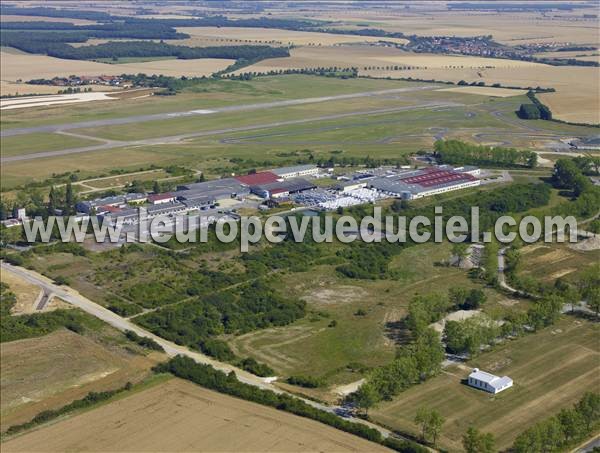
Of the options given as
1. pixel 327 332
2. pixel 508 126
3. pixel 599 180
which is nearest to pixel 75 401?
pixel 327 332

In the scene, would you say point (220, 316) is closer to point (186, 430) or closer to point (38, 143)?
point (186, 430)

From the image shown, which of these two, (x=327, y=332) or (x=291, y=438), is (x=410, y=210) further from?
(x=291, y=438)

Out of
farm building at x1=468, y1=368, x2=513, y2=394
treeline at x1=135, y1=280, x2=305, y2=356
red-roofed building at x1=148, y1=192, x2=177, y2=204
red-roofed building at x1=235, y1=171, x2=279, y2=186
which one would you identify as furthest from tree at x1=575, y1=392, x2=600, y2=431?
red-roofed building at x1=235, y1=171, x2=279, y2=186

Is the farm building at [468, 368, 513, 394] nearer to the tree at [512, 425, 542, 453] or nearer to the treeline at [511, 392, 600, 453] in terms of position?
the treeline at [511, 392, 600, 453]

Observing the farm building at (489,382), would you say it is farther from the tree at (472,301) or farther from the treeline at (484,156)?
the treeline at (484,156)

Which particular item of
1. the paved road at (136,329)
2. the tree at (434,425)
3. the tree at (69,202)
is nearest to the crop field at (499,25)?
the tree at (69,202)

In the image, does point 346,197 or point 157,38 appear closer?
point 346,197
